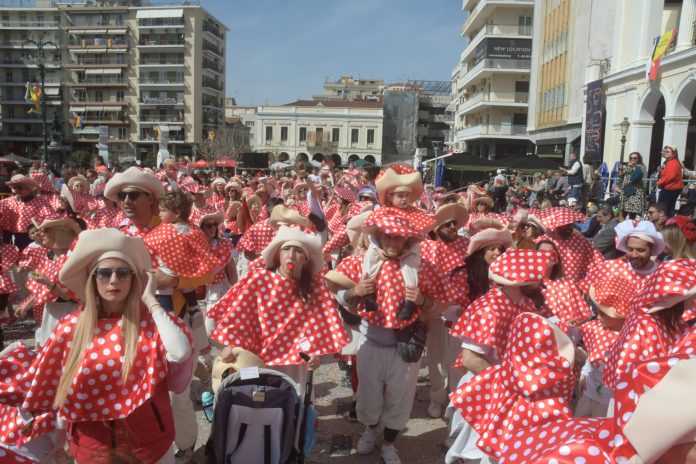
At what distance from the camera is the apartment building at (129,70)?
7381 centimetres

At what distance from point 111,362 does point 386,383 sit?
2158 millimetres

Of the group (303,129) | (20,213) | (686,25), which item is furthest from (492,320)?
(303,129)

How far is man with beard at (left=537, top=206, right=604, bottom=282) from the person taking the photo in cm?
537

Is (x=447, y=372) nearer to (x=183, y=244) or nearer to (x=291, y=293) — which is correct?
(x=291, y=293)

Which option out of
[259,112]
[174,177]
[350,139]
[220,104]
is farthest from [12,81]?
[174,177]

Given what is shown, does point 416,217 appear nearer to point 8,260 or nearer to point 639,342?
point 639,342

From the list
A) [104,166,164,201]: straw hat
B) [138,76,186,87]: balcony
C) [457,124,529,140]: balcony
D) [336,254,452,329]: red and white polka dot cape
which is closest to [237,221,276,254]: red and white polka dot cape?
[104,166,164,201]: straw hat

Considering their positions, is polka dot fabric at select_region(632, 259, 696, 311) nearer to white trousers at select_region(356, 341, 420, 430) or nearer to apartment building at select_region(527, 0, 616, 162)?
white trousers at select_region(356, 341, 420, 430)

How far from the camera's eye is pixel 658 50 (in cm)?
1764

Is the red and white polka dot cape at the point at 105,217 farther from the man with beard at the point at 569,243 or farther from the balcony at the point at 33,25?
the balcony at the point at 33,25

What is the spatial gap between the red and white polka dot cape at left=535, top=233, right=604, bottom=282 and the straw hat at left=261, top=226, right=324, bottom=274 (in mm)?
2580

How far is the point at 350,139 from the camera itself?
80500 mm

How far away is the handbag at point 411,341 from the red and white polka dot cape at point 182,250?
72.7 inches

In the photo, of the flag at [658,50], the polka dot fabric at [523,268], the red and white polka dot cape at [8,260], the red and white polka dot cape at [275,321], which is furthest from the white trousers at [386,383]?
the flag at [658,50]
